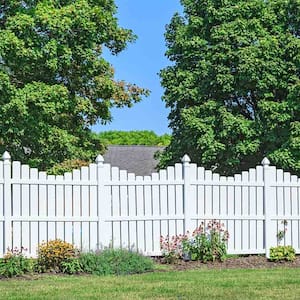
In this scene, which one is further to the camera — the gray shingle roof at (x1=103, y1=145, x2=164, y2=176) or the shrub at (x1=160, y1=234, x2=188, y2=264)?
the gray shingle roof at (x1=103, y1=145, x2=164, y2=176)

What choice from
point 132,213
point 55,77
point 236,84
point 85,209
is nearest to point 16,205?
point 85,209

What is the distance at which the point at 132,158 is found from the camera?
115ft

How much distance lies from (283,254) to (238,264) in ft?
3.60

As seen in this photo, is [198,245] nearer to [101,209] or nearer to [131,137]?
[101,209]

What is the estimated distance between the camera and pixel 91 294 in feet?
26.6

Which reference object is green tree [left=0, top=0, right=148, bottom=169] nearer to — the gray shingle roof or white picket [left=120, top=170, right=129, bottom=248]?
white picket [left=120, top=170, right=129, bottom=248]

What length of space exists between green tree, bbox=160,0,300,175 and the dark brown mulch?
5.58m

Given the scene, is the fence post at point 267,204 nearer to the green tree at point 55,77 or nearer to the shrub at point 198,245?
the shrub at point 198,245

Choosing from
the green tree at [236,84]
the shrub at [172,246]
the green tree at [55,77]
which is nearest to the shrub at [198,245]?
the shrub at [172,246]

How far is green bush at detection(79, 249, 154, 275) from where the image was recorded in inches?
414

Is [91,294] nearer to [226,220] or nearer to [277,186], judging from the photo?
[226,220]

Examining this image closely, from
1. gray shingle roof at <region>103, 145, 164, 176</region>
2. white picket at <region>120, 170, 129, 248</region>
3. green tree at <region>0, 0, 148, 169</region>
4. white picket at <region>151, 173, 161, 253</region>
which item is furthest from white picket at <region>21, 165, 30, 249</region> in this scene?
gray shingle roof at <region>103, 145, 164, 176</region>

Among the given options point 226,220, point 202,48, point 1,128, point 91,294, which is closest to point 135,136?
point 202,48

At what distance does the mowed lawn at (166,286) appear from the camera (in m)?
8.04
